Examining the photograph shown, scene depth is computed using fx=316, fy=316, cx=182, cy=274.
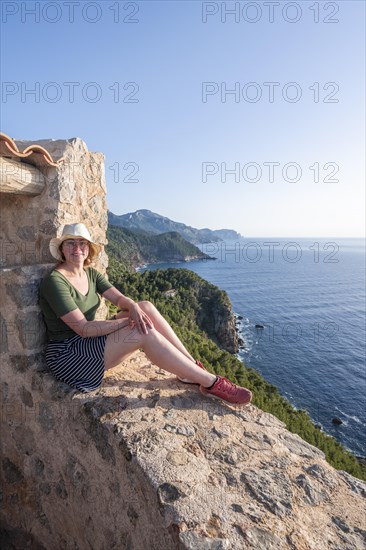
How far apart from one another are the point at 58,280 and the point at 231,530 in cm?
223

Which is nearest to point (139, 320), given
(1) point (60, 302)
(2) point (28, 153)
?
(1) point (60, 302)

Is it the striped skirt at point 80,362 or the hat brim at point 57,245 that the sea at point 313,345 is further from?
the striped skirt at point 80,362

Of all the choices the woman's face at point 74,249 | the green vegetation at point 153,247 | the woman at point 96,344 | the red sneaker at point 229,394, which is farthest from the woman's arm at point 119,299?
the green vegetation at point 153,247

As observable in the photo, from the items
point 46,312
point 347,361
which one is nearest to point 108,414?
point 46,312

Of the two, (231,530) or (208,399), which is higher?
(208,399)

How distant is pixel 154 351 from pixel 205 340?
3108 cm

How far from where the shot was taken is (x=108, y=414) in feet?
8.09

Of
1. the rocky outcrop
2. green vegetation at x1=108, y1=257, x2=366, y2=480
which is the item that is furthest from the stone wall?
green vegetation at x1=108, y1=257, x2=366, y2=480

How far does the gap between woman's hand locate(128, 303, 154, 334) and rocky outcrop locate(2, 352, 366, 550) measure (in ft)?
1.94

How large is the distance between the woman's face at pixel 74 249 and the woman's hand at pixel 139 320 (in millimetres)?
809

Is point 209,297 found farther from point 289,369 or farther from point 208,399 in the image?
point 208,399

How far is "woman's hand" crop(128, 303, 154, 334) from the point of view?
2.78 m

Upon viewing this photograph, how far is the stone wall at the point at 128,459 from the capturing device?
74.8 inches

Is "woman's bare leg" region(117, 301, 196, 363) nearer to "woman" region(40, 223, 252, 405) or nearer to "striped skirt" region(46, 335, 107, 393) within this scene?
"woman" region(40, 223, 252, 405)
